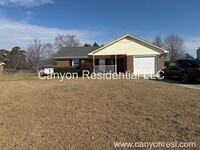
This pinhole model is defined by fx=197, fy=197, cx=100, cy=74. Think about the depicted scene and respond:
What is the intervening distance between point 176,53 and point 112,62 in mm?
39077

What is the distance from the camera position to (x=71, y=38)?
67.9 meters

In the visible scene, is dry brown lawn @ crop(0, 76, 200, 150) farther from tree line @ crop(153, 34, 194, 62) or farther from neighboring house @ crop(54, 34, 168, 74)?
tree line @ crop(153, 34, 194, 62)

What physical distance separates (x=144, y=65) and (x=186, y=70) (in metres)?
10.4

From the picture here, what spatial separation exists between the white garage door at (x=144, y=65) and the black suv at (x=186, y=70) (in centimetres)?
763

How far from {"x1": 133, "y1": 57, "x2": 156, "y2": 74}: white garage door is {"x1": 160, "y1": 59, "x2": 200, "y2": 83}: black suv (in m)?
7.63

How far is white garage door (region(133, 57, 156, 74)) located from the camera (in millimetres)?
23203

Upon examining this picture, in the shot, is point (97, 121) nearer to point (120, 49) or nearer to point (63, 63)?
point (120, 49)

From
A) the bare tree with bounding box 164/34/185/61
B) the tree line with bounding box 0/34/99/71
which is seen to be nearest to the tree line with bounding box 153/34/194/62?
the bare tree with bounding box 164/34/185/61

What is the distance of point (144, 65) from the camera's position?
928 inches

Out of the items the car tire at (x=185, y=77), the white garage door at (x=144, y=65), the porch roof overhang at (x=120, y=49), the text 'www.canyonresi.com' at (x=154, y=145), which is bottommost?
the text 'www.canyonresi.com' at (x=154, y=145)

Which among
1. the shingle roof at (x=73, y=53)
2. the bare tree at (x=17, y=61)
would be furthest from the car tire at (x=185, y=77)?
the bare tree at (x=17, y=61)

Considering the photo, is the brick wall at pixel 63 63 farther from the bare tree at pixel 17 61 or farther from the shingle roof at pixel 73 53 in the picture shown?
the bare tree at pixel 17 61

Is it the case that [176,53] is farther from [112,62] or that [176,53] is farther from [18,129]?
[18,129]

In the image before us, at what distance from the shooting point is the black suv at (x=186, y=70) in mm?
12578
